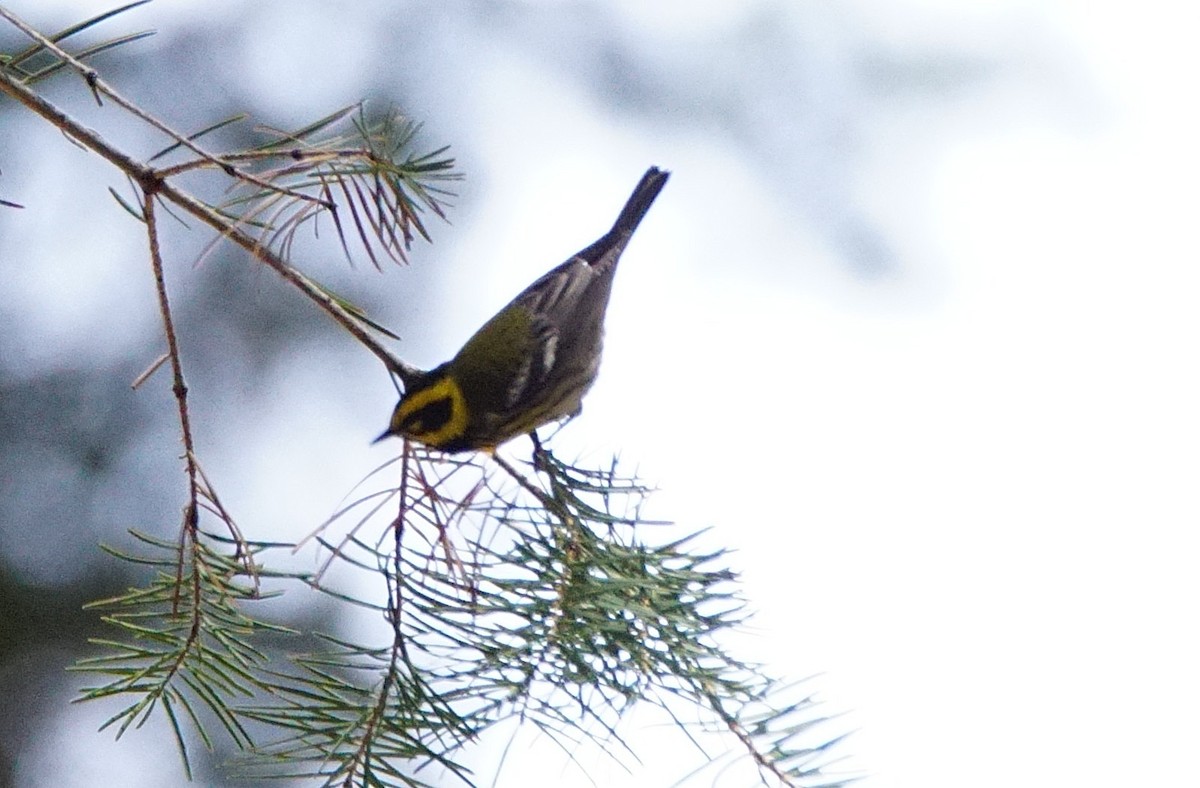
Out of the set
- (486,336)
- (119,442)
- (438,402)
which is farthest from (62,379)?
(438,402)

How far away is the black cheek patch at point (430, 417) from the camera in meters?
1.83

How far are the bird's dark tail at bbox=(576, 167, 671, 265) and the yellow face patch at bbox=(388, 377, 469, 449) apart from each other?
0.81 m

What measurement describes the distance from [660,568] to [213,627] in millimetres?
434

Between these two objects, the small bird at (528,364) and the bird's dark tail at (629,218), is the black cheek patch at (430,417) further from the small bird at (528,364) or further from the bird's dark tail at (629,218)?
the bird's dark tail at (629,218)

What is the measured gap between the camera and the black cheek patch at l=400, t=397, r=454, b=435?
6.02 feet

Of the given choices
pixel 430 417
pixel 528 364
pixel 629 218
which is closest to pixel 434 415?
pixel 430 417

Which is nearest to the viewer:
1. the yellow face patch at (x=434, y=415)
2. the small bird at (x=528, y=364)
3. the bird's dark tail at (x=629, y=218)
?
the yellow face patch at (x=434, y=415)

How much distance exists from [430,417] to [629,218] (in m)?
1.07

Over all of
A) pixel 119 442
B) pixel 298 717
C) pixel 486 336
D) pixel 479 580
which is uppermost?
pixel 119 442

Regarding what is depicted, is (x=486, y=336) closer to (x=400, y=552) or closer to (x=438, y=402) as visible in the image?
(x=438, y=402)

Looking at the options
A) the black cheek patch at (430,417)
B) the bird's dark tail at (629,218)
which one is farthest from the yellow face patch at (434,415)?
the bird's dark tail at (629,218)

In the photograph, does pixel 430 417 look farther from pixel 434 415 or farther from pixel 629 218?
pixel 629 218

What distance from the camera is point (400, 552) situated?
131cm

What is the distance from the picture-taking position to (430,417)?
1.90 m
